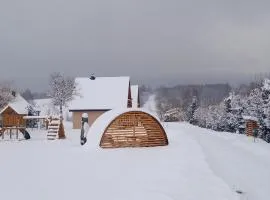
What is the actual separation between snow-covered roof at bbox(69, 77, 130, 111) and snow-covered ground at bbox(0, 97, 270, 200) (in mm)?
25058

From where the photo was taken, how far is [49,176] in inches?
450

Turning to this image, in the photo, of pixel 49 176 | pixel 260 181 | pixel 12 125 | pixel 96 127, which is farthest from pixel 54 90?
pixel 49 176

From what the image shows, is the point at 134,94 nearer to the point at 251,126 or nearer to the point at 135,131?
the point at 251,126

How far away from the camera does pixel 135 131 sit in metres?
18.7

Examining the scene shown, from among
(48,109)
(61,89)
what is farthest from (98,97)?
(48,109)

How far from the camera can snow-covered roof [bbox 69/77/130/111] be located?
4306 cm

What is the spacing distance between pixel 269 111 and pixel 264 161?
13.4m

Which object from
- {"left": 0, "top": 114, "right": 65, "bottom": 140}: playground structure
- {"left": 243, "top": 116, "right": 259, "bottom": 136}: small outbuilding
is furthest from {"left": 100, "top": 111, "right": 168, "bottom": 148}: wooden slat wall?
{"left": 243, "top": 116, "right": 259, "bottom": 136}: small outbuilding

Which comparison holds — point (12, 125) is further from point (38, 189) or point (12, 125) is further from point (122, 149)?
point (38, 189)

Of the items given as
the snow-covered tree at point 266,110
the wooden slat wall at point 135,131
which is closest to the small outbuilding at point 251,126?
the snow-covered tree at point 266,110

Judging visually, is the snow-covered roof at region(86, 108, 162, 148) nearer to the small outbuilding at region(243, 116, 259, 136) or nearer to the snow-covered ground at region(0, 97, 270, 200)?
the snow-covered ground at region(0, 97, 270, 200)

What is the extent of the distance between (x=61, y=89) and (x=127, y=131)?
31.8 metres

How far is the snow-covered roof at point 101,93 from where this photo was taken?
43062mm

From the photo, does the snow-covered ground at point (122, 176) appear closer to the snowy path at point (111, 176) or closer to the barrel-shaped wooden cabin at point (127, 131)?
the snowy path at point (111, 176)
